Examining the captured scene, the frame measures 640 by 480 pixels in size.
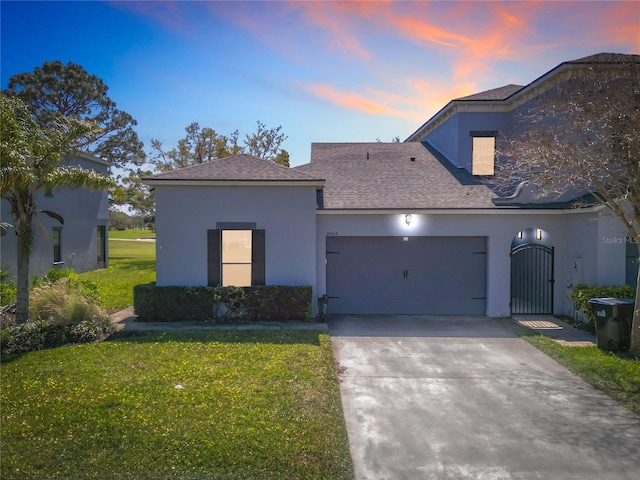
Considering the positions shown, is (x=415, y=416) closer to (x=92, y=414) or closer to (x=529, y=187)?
(x=92, y=414)

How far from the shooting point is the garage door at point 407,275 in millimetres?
Answer: 12000

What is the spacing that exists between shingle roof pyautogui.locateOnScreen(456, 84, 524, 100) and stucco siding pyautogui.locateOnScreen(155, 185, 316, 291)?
7.67 metres

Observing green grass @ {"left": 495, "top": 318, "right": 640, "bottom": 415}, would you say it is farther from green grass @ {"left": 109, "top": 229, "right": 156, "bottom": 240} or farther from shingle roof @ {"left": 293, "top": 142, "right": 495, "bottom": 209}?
green grass @ {"left": 109, "top": 229, "right": 156, "bottom": 240}

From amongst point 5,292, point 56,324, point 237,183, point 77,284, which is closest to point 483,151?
point 237,183

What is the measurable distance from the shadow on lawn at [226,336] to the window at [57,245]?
41.0 feet

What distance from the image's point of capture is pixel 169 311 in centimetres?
1085

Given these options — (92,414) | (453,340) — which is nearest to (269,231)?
(453,340)

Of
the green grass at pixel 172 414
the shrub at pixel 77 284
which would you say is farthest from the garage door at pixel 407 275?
the shrub at pixel 77 284

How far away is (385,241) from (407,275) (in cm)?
115

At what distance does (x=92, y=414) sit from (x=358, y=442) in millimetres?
→ 3341

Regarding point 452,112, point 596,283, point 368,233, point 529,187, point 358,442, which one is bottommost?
point 358,442

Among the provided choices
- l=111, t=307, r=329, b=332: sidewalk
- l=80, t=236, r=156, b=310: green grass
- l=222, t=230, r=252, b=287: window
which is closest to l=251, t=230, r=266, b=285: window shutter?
l=222, t=230, r=252, b=287: window

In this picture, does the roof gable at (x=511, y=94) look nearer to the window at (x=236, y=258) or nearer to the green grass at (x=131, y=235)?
the window at (x=236, y=258)

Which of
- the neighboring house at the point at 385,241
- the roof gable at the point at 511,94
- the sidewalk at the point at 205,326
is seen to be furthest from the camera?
the neighboring house at the point at 385,241
